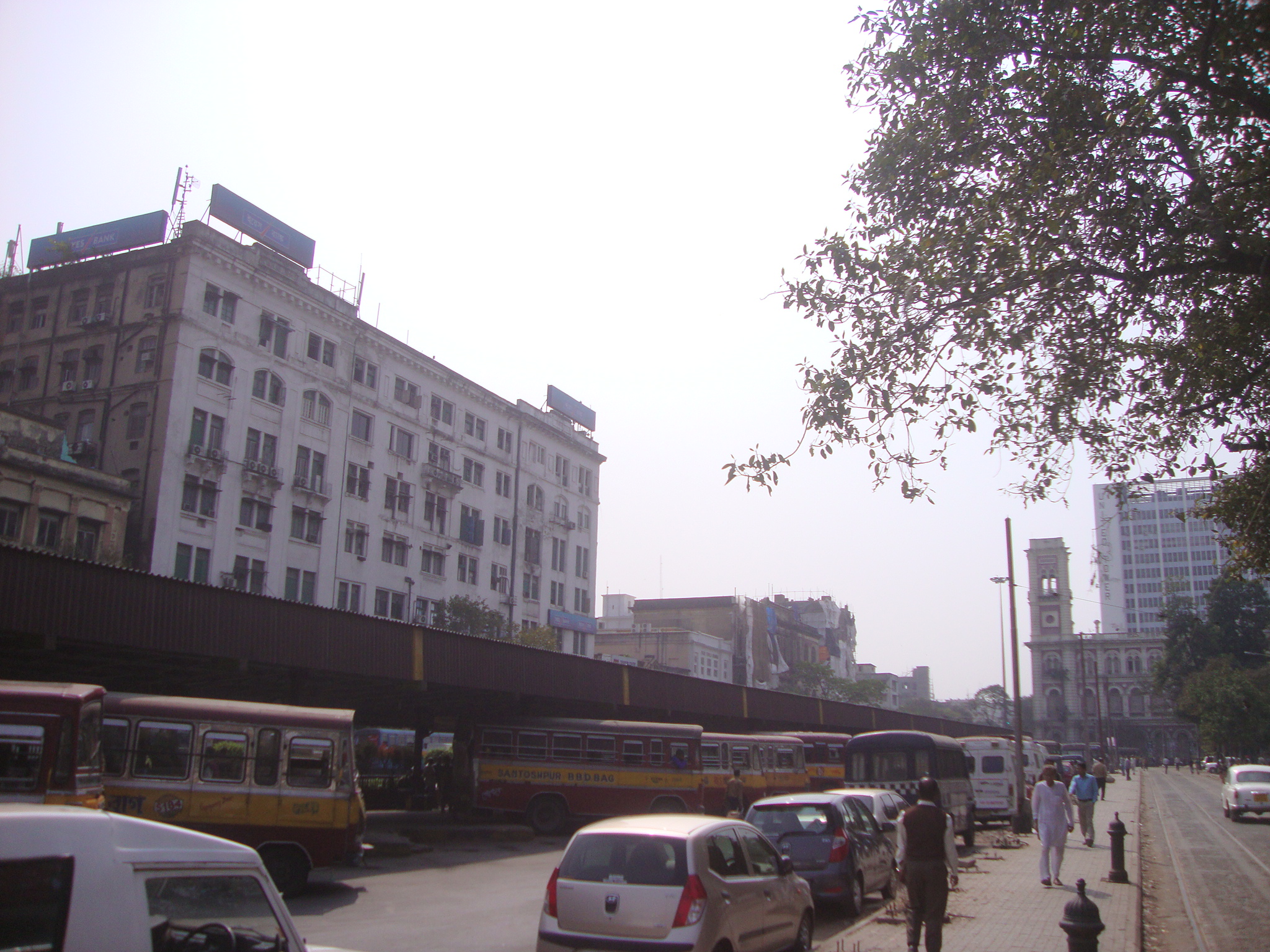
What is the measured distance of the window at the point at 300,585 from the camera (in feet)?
152

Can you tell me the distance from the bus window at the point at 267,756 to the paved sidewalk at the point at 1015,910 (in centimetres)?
864

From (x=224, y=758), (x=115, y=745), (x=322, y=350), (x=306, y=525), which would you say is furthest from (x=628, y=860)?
(x=322, y=350)

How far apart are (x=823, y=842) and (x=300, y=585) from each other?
38247 millimetres

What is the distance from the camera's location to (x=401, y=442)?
54.9m

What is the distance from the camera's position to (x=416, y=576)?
180 ft

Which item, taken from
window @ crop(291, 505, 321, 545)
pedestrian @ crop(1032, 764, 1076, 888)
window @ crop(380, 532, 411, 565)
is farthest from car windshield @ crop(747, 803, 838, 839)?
window @ crop(380, 532, 411, 565)

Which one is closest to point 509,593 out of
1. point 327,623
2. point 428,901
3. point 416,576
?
point 416,576

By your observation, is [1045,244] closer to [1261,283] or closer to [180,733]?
[1261,283]

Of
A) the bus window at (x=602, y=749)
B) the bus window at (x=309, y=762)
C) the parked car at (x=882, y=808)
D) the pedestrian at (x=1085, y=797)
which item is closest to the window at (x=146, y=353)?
the bus window at (x=602, y=749)

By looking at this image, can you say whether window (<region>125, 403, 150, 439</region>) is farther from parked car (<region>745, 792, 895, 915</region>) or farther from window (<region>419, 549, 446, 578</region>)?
parked car (<region>745, 792, 895, 915</region>)

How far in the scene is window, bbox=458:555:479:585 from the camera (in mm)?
58719

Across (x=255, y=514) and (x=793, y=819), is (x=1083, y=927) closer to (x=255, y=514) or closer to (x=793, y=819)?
(x=793, y=819)

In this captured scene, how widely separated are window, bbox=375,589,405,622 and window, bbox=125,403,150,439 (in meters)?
15.0

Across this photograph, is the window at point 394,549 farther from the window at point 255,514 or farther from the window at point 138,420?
the window at point 138,420
